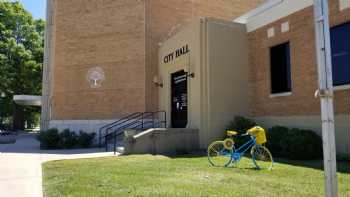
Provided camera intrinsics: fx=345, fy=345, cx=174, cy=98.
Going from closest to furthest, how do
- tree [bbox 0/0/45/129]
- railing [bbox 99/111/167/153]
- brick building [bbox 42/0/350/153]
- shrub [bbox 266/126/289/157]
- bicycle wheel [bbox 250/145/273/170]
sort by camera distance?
bicycle wheel [bbox 250/145/273/170]
shrub [bbox 266/126/289/157]
brick building [bbox 42/0/350/153]
railing [bbox 99/111/167/153]
tree [bbox 0/0/45/129]

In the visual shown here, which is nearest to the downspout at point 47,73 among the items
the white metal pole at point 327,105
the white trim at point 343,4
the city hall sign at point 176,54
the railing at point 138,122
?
the railing at point 138,122

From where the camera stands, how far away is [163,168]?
873 centimetres

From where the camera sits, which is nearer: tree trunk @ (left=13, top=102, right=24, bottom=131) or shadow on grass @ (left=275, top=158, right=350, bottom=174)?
shadow on grass @ (left=275, top=158, right=350, bottom=174)

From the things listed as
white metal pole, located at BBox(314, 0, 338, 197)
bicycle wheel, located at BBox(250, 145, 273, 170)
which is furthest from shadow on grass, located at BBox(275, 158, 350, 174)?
white metal pole, located at BBox(314, 0, 338, 197)

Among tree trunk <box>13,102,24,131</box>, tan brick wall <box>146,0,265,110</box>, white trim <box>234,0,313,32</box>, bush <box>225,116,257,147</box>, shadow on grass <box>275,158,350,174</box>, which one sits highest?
tan brick wall <box>146,0,265,110</box>

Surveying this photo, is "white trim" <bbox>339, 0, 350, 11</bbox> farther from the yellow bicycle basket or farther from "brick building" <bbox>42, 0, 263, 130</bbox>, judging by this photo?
"brick building" <bbox>42, 0, 263, 130</bbox>

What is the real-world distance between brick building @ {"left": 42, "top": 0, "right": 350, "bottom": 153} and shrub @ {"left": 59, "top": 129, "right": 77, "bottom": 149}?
2.67 m

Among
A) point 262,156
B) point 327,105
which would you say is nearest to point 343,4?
point 262,156

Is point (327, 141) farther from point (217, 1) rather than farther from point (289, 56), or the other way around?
point (217, 1)

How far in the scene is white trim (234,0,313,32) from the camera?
40.7 feet

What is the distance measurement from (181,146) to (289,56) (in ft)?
A: 17.4

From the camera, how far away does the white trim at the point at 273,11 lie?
1241cm

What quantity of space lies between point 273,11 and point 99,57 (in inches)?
446

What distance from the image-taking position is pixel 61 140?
56.5ft
